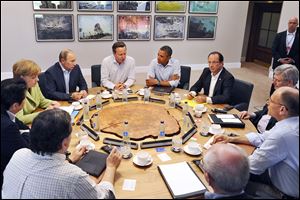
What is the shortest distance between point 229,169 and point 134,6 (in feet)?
18.6

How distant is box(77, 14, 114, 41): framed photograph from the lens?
19.8ft

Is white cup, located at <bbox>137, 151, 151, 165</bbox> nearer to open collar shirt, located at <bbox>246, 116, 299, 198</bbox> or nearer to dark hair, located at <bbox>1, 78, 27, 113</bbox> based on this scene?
open collar shirt, located at <bbox>246, 116, 299, 198</bbox>

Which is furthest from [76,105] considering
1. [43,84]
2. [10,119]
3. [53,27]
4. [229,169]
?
[53,27]

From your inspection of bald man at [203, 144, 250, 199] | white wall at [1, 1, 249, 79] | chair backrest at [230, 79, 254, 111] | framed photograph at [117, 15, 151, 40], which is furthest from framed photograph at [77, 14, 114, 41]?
bald man at [203, 144, 250, 199]

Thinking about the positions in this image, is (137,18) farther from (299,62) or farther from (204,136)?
(204,136)

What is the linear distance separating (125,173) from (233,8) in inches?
261

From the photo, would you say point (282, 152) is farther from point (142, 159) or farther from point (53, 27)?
point (53, 27)

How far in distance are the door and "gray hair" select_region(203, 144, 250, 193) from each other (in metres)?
7.63

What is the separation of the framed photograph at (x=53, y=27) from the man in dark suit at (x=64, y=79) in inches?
116

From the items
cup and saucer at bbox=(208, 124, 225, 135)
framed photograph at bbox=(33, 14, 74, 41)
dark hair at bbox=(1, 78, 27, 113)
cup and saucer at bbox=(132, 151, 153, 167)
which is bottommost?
cup and saucer at bbox=(132, 151, 153, 167)

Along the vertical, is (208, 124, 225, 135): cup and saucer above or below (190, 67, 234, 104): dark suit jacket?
below

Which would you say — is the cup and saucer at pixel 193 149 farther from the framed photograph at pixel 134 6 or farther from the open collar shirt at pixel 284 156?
the framed photograph at pixel 134 6

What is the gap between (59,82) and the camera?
3244mm

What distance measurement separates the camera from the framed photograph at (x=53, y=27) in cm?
574
